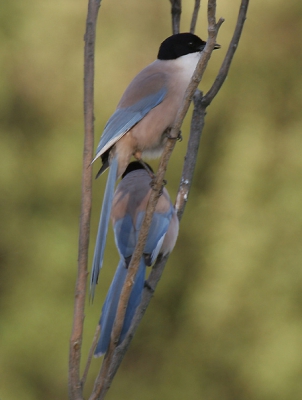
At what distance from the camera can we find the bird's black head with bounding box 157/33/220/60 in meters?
2.22

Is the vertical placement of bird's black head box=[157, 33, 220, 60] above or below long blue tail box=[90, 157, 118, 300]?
above

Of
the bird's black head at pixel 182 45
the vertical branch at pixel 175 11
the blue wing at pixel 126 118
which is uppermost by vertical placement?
the vertical branch at pixel 175 11

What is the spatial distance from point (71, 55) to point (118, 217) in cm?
185

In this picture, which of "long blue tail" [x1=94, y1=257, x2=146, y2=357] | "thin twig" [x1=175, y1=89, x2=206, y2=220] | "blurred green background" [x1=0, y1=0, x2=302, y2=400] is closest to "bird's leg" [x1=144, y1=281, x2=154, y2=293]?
"long blue tail" [x1=94, y1=257, x2=146, y2=357]

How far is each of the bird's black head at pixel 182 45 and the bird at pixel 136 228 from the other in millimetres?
490

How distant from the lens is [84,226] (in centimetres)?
128

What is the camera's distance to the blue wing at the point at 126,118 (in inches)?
80.5

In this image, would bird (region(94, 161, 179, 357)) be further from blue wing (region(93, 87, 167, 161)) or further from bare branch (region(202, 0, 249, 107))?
bare branch (region(202, 0, 249, 107))

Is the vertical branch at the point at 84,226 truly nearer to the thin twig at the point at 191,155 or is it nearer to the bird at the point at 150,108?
the thin twig at the point at 191,155

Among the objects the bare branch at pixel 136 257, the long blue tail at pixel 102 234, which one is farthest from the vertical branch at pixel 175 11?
the bare branch at pixel 136 257

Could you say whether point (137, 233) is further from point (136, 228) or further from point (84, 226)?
point (84, 226)

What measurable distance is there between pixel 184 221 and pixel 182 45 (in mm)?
1399

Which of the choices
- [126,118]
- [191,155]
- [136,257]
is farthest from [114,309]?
[126,118]

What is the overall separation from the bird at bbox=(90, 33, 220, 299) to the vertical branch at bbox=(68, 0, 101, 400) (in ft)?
2.14
